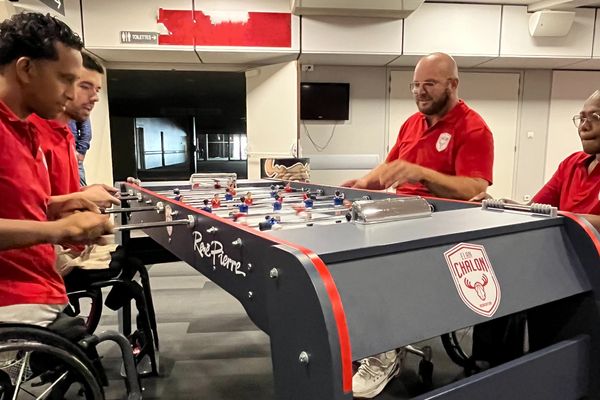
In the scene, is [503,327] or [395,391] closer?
[503,327]

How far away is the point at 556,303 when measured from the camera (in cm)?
114

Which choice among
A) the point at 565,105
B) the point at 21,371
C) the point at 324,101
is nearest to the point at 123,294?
the point at 21,371

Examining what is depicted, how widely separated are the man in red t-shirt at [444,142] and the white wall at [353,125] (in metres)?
2.82

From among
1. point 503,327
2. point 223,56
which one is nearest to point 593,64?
point 223,56

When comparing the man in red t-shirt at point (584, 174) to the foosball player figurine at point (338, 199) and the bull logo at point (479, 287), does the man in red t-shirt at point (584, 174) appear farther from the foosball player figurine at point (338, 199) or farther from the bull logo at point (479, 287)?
the bull logo at point (479, 287)

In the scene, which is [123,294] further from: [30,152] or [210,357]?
[30,152]

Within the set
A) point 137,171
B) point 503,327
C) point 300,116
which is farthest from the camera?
point 137,171

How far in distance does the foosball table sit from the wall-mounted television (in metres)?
3.80

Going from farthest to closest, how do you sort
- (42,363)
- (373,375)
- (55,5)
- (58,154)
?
(55,5)
(58,154)
(373,375)
(42,363)

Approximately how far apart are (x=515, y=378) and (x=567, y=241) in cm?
40

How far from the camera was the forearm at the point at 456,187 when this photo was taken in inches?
70.3

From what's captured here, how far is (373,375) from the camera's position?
1.75 metres

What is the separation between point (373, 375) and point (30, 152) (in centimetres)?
150

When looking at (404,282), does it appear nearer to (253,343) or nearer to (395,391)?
(395,391)
